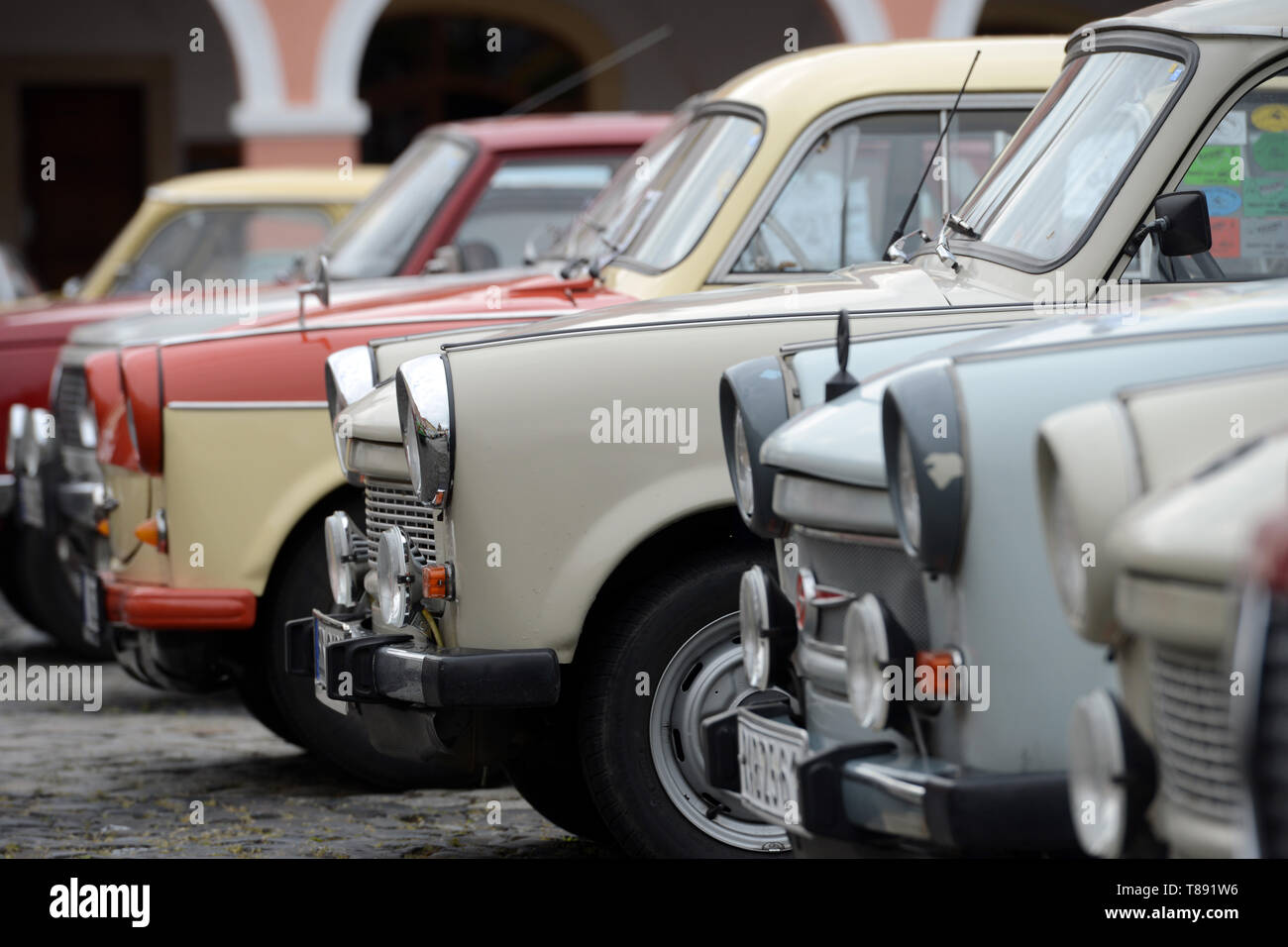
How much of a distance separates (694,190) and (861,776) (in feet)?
9.95

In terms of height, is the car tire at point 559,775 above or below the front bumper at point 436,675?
below

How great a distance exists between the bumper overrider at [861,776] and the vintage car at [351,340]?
6.84 ft

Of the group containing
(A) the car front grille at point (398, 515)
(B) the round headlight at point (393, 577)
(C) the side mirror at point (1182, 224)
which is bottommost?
(B) the round headlight at point (393, 577)

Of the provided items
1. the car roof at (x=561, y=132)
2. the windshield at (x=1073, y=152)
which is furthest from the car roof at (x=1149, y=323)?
the car roof at (x=561, y=132)

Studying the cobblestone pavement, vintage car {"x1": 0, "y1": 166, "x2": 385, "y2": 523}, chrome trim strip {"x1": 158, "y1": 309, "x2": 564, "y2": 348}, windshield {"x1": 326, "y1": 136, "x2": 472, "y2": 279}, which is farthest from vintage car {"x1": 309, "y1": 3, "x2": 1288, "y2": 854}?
vintage car {"x1": 0, "y1": 166, "x2": 385, "y2": 523}

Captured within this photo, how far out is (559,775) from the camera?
4.67 m

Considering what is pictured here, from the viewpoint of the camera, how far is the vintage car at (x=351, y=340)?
5625mm

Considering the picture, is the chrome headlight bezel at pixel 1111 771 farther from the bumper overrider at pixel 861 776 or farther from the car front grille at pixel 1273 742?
the car front grille at pixel 1273 742

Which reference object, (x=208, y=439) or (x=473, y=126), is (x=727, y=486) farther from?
(x=473, y=126)

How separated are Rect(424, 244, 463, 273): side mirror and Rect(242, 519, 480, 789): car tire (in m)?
2.03

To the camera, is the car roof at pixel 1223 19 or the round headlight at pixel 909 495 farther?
the car roof at pixel 1223 19

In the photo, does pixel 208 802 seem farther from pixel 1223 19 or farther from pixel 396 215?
pixel 1223 19

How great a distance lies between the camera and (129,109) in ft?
64.0
